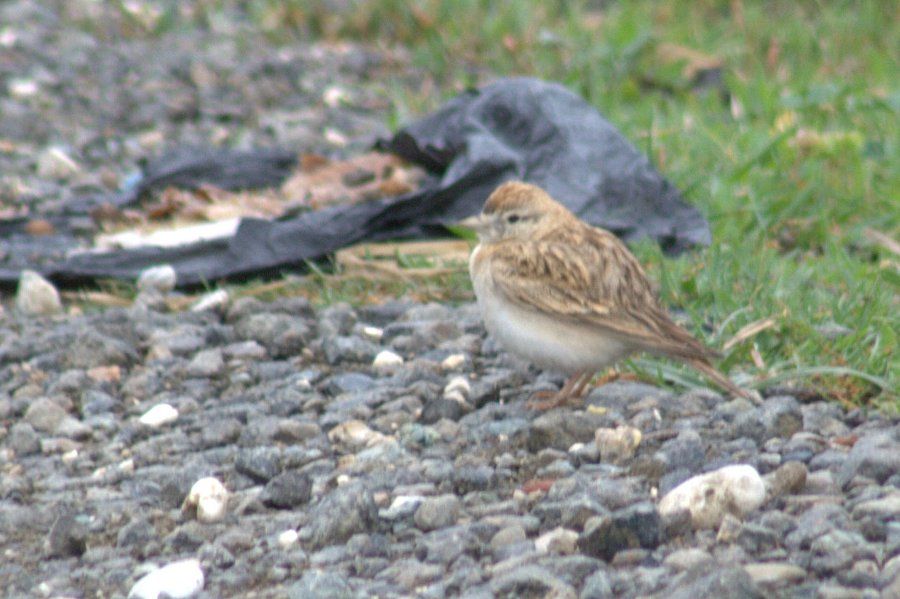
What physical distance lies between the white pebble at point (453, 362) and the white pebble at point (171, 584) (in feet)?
5.76

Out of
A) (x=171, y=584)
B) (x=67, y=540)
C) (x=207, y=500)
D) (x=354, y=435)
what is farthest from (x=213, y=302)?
(x=171, y=584)

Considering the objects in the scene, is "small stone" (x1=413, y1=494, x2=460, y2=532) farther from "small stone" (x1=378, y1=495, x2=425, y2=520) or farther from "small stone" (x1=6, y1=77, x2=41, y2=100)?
"small stone" (x1=6, y1=77, x2=41, y2=100)

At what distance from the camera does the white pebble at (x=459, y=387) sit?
16.8 ft

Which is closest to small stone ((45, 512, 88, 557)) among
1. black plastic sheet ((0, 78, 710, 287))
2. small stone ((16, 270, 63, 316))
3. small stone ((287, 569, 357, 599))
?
small stone ((287, 569, 357, 599))

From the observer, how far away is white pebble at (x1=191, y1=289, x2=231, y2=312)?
6.20m

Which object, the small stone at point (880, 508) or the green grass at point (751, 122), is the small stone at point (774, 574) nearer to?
the small stone at point (880, 508)

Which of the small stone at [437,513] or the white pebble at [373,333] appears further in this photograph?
the white pebble at [373,333]

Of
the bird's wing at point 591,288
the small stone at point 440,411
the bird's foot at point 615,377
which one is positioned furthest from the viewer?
the bird's foot at point 615,377

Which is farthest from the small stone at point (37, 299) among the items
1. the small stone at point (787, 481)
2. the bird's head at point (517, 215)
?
the small stone at point (787, 481)

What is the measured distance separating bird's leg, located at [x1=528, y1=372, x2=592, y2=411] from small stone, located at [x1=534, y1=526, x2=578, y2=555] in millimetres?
1147

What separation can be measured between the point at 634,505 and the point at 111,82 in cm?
735

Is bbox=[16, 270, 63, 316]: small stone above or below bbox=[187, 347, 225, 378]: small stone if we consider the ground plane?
below

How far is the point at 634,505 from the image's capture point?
383 centimetres

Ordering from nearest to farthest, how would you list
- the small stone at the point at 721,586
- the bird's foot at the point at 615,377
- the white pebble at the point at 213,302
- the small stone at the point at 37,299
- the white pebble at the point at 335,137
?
1. the small stone at the point at 721,586
2. the bird's foot at the point at 615,377
3. the white pebble at the point at 213,302
4. the small stone at the point at 37,299
5. the white pebble at the point at 335,137
